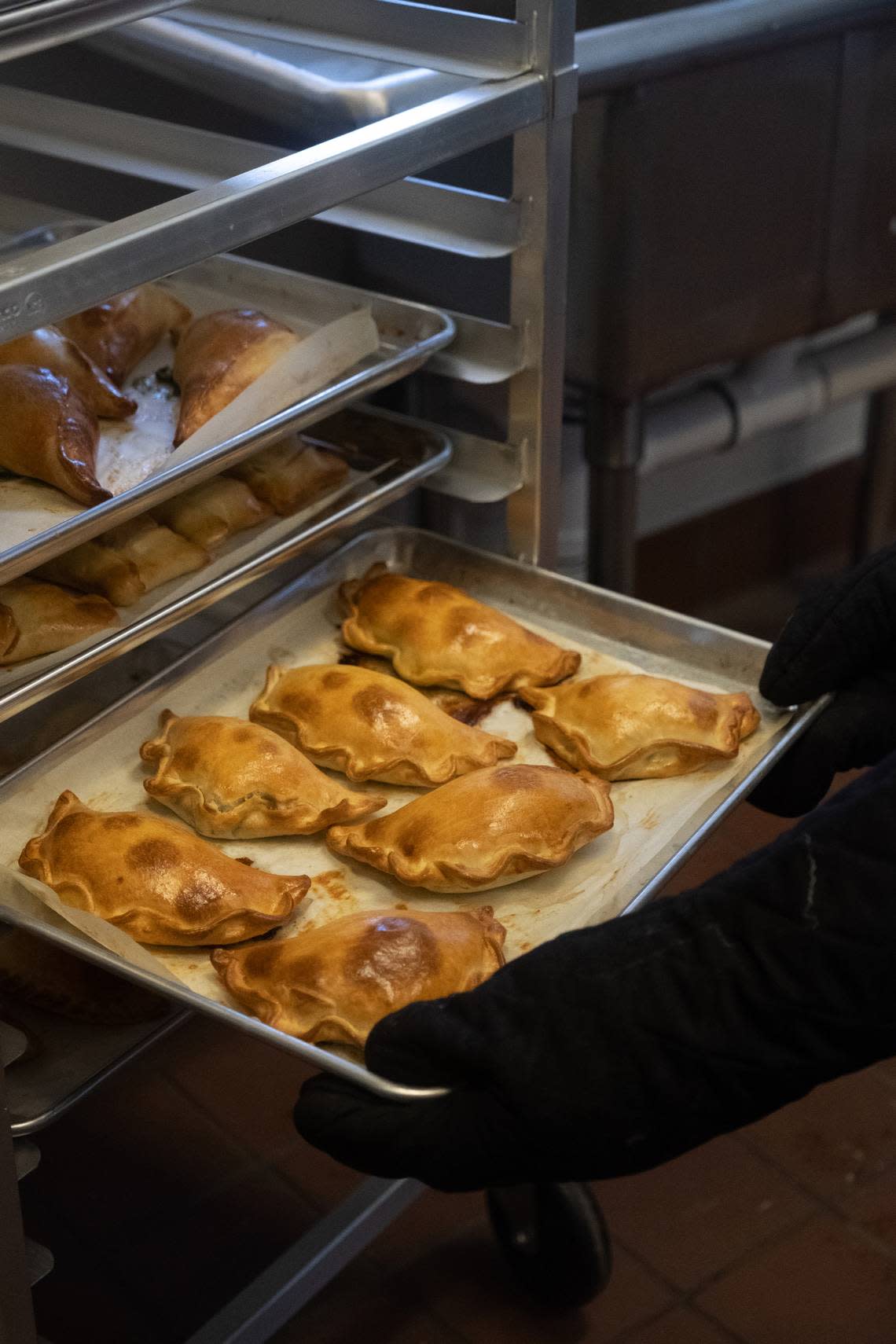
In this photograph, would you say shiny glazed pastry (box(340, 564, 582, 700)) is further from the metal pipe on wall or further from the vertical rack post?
the metal pipe on wall

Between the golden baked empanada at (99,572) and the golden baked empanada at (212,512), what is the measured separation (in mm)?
85

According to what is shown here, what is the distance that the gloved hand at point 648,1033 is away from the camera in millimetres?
944

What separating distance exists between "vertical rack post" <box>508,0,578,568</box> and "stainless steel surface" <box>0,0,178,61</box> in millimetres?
481

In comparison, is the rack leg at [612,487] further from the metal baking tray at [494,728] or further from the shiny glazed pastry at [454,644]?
the shiny glazed pastry at [454,644]

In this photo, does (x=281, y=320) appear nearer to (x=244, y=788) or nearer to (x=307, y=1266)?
(x=244, y=788)

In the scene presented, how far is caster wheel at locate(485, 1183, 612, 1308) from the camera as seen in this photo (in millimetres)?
1791

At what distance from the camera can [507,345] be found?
1494 millimetres

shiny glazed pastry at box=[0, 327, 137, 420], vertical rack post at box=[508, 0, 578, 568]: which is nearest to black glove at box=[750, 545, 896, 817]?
vertical rack post at box=[508, 0, 578, 568]

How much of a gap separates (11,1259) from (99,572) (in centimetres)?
61

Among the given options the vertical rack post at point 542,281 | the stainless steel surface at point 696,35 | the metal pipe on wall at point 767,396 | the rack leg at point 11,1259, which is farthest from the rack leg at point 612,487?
the rack leg at point 11,1259

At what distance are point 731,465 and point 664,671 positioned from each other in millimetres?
1934

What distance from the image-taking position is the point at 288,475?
1488 mm

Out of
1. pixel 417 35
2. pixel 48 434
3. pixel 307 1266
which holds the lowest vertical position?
pixel 307 1266

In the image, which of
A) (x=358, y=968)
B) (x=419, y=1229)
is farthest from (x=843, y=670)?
(x=419, y=1229)
